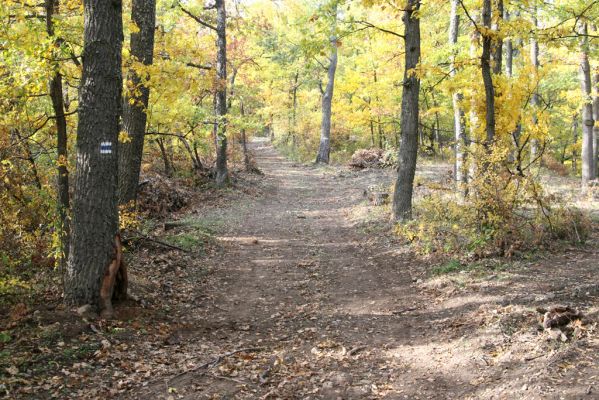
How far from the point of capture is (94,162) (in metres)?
6.08

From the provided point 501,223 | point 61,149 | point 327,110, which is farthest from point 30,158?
point 327,110

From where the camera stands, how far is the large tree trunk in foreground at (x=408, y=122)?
10.9 meters

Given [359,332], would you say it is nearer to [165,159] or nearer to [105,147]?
[105,147]

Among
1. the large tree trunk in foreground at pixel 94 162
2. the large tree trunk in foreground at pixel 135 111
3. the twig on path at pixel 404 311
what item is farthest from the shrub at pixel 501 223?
the large tree trunk in foreground at pixel 135 111

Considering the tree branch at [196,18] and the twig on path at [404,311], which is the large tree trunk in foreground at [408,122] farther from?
the tree branch at [196,18]

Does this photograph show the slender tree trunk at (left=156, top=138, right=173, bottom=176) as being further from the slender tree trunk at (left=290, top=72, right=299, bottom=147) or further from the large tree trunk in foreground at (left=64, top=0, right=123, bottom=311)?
the slender tree trunk at (left=290, top=72, right=299, bottom=147)

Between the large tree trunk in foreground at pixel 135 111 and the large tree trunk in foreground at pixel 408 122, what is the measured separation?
5.57 metres

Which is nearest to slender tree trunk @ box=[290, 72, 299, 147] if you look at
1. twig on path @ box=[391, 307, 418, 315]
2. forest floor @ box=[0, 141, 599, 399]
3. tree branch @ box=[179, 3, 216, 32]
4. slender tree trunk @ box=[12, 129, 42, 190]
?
tree branch @ box=[179, 3, 216, 32]

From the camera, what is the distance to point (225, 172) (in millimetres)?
18234

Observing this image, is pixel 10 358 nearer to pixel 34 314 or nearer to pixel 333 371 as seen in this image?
pixel 34 314

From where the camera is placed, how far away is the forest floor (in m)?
4.61

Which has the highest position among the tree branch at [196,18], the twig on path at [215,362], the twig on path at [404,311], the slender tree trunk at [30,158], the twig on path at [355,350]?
the tree branch at [196,18]

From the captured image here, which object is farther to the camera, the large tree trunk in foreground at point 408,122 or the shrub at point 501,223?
the large tree trunk in foreground at point 408,122

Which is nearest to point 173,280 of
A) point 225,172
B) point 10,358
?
point 10,358
